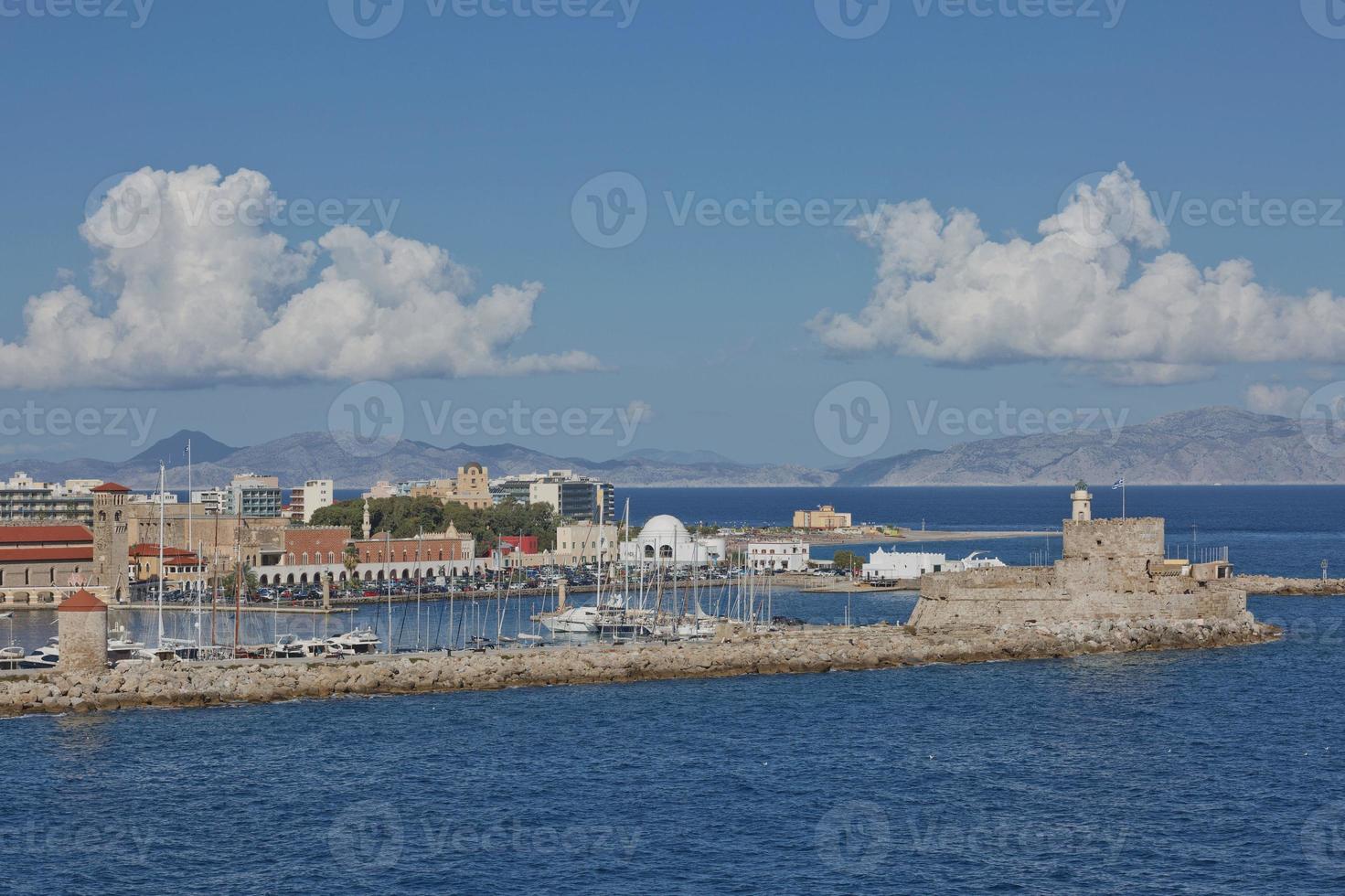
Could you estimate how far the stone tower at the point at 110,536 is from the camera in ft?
334

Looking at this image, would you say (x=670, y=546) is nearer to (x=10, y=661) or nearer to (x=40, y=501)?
(x=10, y=661)

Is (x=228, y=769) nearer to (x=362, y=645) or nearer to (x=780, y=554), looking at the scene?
(x=362, y=645)

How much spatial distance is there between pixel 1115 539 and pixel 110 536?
6869 cm

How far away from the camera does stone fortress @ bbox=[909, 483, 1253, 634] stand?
195ft

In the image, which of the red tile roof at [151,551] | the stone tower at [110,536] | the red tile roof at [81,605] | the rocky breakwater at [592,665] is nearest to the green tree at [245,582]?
the red tile roof at [151,551]

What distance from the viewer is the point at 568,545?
136 m

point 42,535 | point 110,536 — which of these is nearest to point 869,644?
point 110,536

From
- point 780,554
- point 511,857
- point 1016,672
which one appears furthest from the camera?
point 780,554

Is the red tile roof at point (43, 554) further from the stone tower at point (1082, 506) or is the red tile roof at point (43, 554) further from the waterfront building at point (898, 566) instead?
the stone tower at point (1082, 506)

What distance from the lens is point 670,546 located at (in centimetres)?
12606

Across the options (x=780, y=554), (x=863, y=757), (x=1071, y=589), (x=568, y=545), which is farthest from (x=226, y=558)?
(x=863, y=757)

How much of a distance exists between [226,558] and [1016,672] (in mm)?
71597

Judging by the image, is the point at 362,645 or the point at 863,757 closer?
the point at 863,757

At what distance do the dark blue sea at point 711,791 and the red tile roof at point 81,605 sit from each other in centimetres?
386
